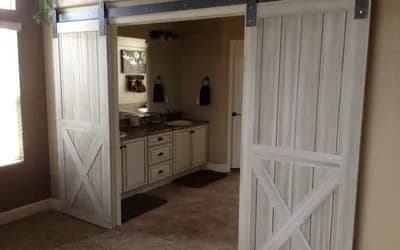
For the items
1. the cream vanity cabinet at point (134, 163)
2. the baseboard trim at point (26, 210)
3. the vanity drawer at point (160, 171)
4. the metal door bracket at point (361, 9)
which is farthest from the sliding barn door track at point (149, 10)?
the vanity drawer at point (160, 171)

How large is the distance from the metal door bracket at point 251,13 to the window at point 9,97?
8.71 feet

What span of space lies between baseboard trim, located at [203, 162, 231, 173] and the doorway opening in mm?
17

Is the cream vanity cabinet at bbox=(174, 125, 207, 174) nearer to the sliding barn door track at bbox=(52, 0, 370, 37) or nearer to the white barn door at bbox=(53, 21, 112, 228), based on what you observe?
the white barn door at bbox=(53, 21, 112, 228)

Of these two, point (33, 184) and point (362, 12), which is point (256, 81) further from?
point (33, 184)

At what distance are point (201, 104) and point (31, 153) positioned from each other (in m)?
2.83

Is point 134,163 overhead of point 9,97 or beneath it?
beneath

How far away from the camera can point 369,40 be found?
232 centimetres

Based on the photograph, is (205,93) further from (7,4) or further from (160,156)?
(7,4)

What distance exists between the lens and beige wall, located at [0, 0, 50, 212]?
3.94 m

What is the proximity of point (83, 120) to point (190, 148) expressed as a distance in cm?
217

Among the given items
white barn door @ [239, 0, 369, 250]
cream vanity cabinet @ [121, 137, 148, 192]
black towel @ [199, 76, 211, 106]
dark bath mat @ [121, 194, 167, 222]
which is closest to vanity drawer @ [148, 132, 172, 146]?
cream vanity cabinet @ [121, 137, 148, 192]

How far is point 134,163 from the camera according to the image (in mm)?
4605

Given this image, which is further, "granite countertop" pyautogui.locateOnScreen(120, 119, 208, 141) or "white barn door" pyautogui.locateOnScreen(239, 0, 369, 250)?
"granite countertop" pyautogui.locateOnScreen(120, 119, 208, 141)

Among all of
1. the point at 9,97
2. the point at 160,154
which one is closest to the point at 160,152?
the point at 160,154
